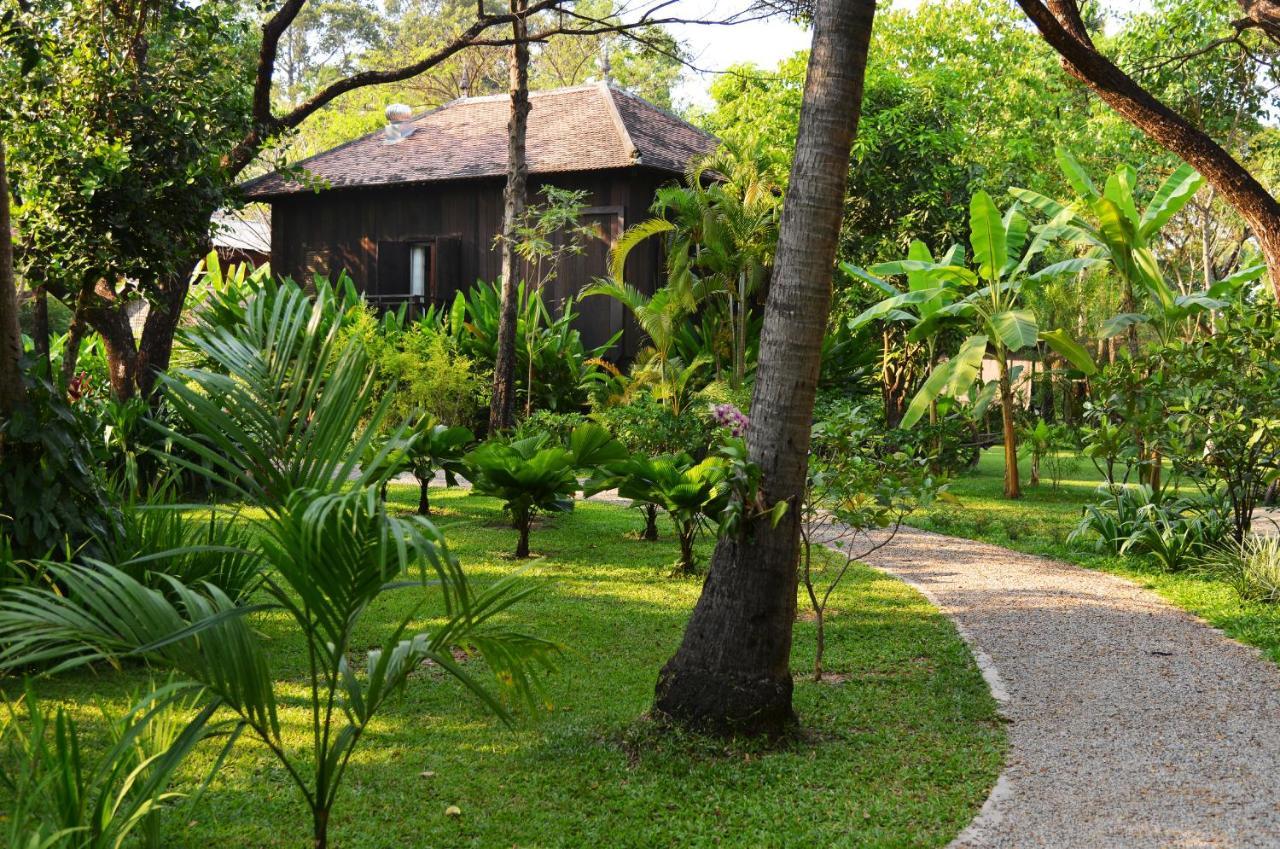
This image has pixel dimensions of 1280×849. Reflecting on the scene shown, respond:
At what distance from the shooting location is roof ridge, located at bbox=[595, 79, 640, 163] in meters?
18.7

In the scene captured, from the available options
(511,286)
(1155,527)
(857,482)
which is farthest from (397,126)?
(857,482)

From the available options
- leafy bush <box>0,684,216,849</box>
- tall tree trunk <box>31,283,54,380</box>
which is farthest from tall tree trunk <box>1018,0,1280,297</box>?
tall tree trunk <box>31,283,54,380</box>

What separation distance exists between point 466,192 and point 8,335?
15660 millimetres

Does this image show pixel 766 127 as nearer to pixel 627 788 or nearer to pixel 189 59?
pixel 189 59

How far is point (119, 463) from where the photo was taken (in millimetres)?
10445

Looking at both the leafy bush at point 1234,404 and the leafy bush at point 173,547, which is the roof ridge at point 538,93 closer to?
the leafy bush at point 1234,404

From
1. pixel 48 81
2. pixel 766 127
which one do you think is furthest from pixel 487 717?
pixel 766 127

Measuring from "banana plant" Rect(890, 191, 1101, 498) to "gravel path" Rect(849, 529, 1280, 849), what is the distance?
141 inches

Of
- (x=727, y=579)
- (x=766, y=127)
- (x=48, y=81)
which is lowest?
(x=727, y=579)

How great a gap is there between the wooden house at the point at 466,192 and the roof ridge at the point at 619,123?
0.03 meters

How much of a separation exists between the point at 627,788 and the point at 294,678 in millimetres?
2401

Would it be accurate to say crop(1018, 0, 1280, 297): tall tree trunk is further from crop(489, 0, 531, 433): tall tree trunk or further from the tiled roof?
the tiled roof

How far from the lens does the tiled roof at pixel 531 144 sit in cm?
1952

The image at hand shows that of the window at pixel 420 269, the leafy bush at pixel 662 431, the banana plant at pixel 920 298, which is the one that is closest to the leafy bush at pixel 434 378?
the leafy bush at pixel 662 431
